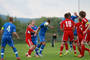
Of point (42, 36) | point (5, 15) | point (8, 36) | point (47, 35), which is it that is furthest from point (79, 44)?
point (5, 15)

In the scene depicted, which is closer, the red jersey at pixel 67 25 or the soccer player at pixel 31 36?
the red jersey at pixel 67 25

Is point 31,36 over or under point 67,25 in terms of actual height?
under

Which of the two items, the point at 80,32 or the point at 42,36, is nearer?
the point at 80,32

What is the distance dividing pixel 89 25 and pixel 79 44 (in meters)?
1.19

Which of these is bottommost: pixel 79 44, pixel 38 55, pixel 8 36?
pixel 38 55

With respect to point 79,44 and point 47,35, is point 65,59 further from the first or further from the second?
point 47,35

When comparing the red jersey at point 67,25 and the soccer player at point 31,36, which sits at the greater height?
the red jersey at point 67,25

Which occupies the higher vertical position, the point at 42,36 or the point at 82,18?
the point at 82,18

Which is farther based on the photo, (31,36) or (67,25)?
(31,36)

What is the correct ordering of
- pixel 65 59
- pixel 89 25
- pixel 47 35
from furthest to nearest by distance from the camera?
pixel 47 35
pixel 89 25
pixel 65 59

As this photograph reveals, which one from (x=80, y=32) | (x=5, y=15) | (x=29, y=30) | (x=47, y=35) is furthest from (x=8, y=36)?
(x=5, y=15)

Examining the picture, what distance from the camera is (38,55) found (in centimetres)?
1333

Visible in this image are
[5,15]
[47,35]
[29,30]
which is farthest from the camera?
[5,15]

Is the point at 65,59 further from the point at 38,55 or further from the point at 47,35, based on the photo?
the point at 47,35
